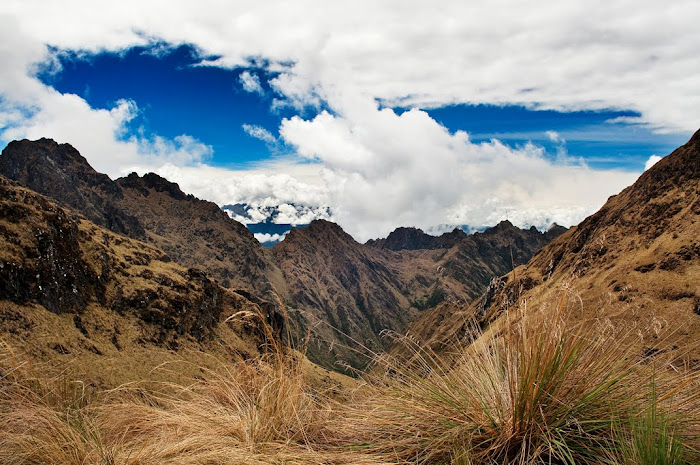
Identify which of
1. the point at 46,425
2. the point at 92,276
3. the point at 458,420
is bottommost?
the point at 458,420

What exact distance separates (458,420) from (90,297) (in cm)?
12059

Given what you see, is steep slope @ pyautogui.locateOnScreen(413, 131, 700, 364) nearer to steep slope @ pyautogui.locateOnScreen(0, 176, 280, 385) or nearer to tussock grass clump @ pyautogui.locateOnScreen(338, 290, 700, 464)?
tussock grass clump @ pyautogui.locateOnScreen(338, 290, 700, 464)

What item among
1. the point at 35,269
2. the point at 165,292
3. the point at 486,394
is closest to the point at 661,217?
the point at 486,394

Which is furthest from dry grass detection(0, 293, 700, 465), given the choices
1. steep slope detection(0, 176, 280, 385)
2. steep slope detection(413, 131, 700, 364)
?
steep slope detection(0, 176, 280, 385)

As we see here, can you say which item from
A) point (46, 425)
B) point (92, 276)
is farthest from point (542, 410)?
point (92, 276)

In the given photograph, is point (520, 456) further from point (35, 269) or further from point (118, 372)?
point (35, 269)

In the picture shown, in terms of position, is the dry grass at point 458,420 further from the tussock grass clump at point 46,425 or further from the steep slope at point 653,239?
the steep slope at point 653,239

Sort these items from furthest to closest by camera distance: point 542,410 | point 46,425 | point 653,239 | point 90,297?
point 653,239
point 90,297
point 46,425
point 542,410

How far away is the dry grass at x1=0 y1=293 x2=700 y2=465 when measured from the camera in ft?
9.80

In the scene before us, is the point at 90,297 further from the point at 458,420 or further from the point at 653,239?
the point at 653,239

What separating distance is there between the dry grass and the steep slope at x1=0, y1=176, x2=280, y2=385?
195 ft

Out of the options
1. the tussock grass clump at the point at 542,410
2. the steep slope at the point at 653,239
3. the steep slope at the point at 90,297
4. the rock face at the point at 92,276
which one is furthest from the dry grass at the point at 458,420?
the rock face at the point at 92,276

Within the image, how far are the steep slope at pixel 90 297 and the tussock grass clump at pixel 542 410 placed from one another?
60.3 metres

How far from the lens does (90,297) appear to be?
102 meters
